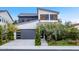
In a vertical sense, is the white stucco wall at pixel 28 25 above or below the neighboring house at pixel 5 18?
below

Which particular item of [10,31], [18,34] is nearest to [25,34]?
[18,34]

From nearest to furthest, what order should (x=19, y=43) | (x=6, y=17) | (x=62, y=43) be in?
(x=6, y=17) → (x=62, y=43) → (x=19, y=43)

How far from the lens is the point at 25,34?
9.48m

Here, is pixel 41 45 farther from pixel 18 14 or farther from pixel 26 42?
pixel 18 14

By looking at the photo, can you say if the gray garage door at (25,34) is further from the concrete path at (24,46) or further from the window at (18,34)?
the concrete path at (24,46)

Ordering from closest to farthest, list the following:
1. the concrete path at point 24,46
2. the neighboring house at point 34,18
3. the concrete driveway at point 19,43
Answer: the concrete path at point 24,46, the neighboring house at point 34,18, the concrete driveway at point 19,43

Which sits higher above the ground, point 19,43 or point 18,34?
point 18,34

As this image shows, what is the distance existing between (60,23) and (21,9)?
1793 millimetres

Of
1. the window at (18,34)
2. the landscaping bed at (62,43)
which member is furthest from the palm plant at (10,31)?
the landscaping bed at (62,43)

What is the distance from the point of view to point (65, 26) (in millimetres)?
9164

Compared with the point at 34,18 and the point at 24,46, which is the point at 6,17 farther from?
the point at 24,46

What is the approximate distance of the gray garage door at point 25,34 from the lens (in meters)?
9.36
